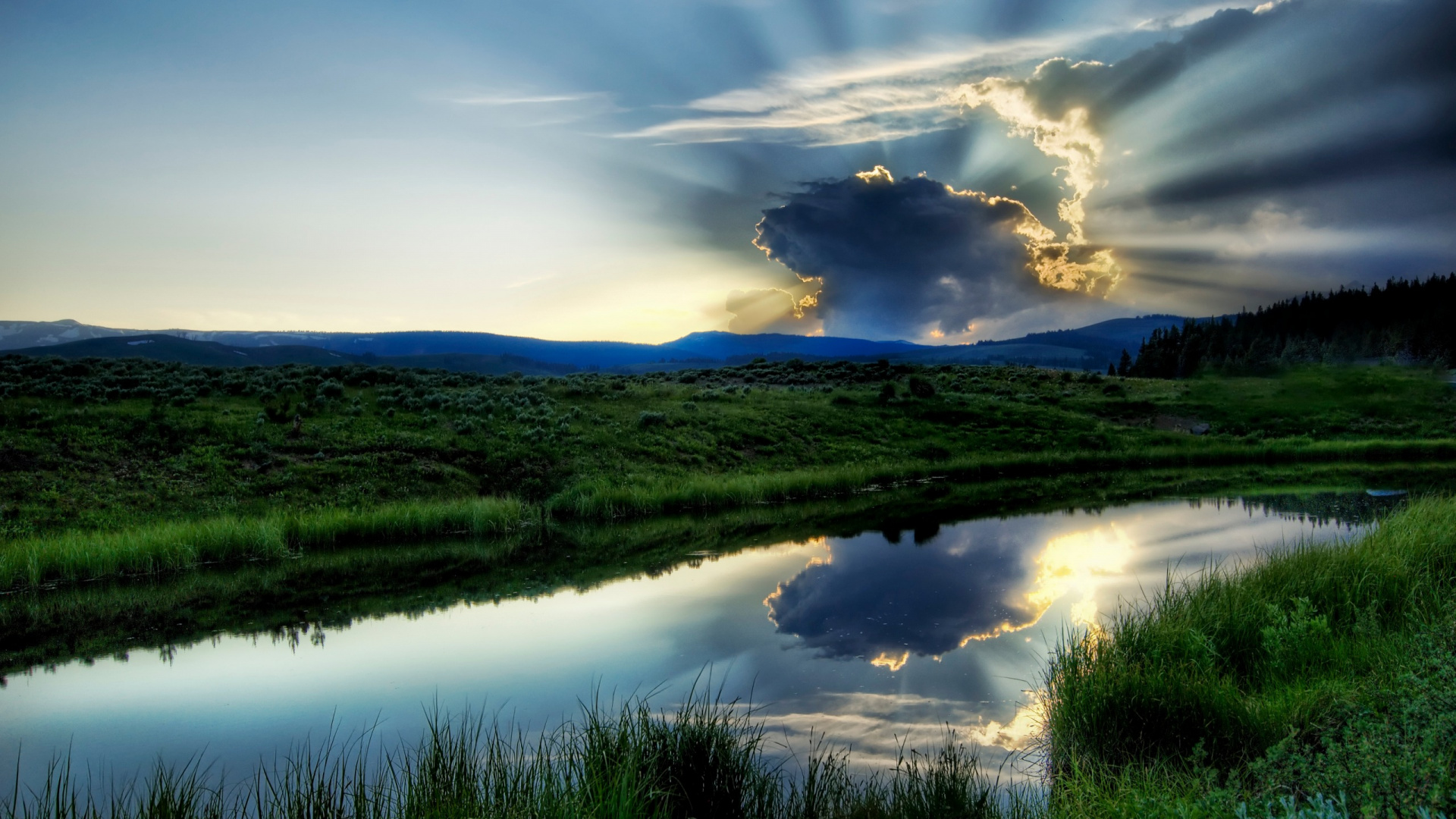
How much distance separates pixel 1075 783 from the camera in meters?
5.92

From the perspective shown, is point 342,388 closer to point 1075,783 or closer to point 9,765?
point 9,765

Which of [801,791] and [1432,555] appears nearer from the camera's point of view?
[801,791]

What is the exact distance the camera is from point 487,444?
99.9ft

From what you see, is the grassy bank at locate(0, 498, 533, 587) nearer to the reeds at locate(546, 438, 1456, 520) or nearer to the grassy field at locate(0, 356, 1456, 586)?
the grassy field at locate(0, 356, 1456, 586)

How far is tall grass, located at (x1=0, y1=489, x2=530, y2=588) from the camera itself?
644 inches

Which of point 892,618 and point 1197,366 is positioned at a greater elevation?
point 1197,366

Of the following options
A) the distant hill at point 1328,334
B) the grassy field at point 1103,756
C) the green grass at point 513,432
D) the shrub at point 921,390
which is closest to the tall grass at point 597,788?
the grassy field at point 1103,756

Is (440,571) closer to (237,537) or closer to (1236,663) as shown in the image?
(237,537)

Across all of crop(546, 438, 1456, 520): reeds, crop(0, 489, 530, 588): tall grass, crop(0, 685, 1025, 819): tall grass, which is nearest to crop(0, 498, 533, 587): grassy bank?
crop(0, 489, 530, 588): tall grass

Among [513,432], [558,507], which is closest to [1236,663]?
[558,507]

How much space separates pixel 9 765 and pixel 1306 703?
1331cm

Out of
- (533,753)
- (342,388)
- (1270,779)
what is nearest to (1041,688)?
(1270,779)

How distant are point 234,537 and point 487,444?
12207mm

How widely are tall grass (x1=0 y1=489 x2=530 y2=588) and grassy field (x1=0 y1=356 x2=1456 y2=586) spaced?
0.06 meters
